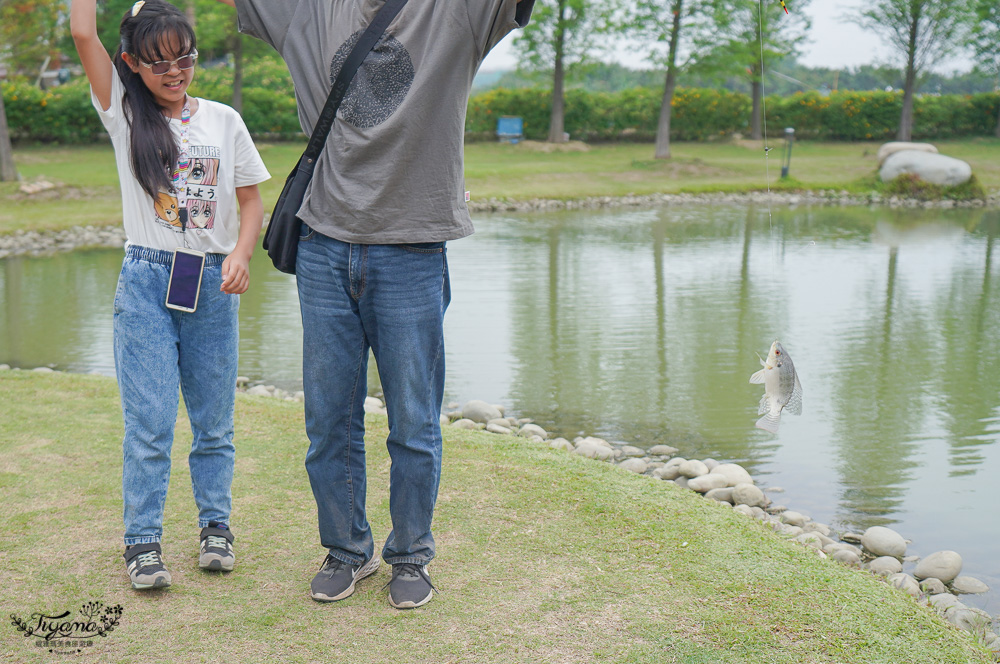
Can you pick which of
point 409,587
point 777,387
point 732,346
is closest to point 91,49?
point 409,587

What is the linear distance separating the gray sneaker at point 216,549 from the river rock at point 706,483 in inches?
103

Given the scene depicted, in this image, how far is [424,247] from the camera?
2.72 metres

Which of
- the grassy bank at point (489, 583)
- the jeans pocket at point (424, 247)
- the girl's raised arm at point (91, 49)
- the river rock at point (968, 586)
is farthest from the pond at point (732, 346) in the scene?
the girl's raised arm at point (91, 49)

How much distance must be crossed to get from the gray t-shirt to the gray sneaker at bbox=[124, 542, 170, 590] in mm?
1212

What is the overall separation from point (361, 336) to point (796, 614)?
63.0 inches

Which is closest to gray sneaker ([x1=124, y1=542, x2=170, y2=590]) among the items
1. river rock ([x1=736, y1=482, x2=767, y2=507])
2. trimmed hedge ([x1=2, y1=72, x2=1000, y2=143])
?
river rock ([x1=736, y1=482, x2=767, y2=507])

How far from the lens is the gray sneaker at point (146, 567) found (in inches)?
114

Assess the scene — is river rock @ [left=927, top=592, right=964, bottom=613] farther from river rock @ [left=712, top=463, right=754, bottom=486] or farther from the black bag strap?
the black bag strap

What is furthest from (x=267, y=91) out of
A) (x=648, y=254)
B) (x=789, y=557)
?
(x=789, y=557)

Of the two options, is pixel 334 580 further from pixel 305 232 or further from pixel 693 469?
pixel 693 469

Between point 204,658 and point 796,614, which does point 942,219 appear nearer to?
point 796,614

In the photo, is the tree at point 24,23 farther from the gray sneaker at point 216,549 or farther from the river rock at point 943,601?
the river rock at point 943,601

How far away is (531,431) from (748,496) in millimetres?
1552

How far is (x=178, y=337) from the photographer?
309cm
